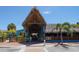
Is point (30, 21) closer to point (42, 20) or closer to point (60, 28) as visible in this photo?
point (42, 20)

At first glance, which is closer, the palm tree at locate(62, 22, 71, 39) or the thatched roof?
the palm tree at locate(62, 22, 71, 39)

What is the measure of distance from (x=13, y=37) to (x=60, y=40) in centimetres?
664

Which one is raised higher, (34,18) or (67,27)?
(34,18)

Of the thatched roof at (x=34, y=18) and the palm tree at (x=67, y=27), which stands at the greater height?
the thatched roof at (x=34, y=18)

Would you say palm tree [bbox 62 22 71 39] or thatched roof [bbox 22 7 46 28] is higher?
thatched roof [bbox 22 7 46 28]

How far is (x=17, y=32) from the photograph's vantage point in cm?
3148

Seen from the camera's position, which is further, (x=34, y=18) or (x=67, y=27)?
(x=34, y=18)

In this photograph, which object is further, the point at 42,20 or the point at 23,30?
the point at 23,30

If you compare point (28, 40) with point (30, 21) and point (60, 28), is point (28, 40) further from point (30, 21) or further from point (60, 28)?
point (60, 28)

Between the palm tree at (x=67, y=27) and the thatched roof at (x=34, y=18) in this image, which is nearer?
the palm tree at (x=67, y=27)
